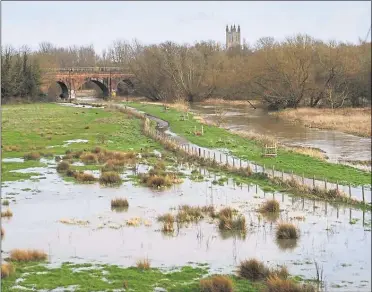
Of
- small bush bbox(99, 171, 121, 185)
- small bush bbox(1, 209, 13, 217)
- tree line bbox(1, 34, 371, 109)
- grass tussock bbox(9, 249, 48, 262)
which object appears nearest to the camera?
grass tussock bbox(9, 249, 48, 262)

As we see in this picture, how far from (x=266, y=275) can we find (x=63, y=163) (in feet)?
69.5

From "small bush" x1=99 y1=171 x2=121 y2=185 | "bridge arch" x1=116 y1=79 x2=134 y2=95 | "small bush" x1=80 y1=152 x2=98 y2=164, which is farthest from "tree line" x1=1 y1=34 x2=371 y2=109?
"small bush" x1=99 y1=171 x2=121 y2=185

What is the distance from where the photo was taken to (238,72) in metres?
94.1

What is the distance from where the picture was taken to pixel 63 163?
32781 mm

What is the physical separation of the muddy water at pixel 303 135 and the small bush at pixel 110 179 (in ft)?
50.2

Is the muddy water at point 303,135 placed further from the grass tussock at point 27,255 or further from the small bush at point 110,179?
the grass tussock at point 27,255

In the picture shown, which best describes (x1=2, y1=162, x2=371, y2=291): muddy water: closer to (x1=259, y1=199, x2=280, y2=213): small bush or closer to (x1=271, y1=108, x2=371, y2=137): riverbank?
(x1=259, y1=199, x2=280, y2=213): small bush

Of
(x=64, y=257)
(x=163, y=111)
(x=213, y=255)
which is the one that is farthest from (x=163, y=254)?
(x=163, y=111)

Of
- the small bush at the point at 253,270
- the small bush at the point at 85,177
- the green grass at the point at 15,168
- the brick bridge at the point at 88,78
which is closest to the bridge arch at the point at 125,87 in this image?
the brick bridge at the point at 88,78

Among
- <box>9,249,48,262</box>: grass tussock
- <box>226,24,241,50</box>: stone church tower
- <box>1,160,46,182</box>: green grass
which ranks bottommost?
<box>9,249,48,262</box>: grass tussock

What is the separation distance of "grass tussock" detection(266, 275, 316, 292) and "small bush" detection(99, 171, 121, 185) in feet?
54.1

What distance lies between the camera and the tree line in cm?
6359

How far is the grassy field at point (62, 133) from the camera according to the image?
40.2 m

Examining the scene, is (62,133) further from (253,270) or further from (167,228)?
(253,270)
